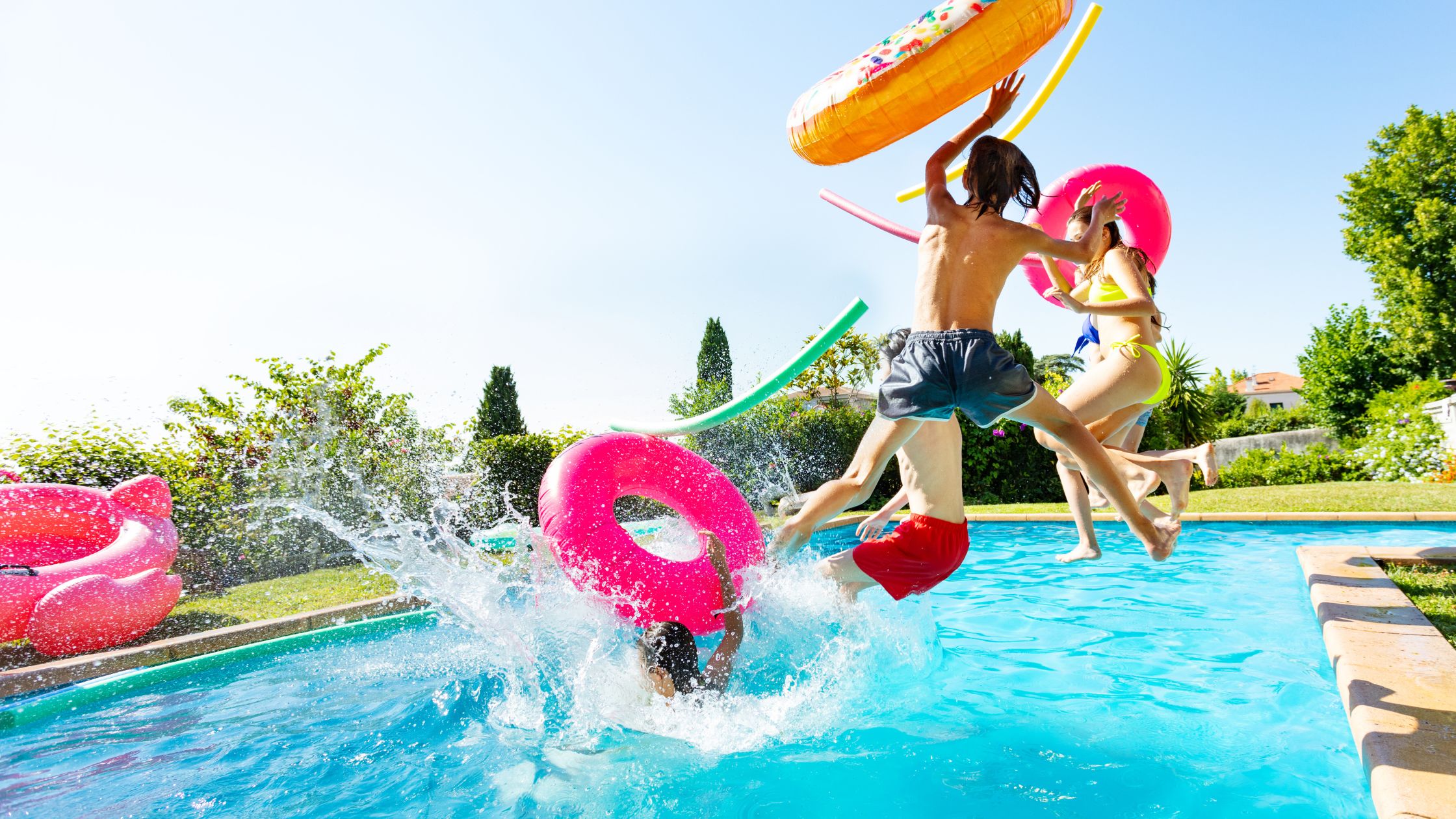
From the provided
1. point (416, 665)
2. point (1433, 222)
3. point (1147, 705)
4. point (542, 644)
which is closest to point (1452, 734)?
point (1147, 705)

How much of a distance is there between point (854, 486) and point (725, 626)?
3.54 ft

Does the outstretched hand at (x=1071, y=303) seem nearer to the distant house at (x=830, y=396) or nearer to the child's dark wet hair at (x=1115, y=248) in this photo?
the child's dark wet hair at (x=1115, y=248)

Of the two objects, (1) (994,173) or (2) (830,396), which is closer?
(1) (994,173)

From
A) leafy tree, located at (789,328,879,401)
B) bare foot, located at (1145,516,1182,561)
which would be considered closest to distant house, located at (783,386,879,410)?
leafy tree, located at (789,328,879,401)

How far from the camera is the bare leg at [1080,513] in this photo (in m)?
4.75

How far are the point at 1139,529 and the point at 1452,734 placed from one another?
1.25 m

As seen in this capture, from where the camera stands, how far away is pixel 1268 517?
9.36 metres

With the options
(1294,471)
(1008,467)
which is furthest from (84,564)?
(1294,471)

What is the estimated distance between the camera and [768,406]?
1603 cm

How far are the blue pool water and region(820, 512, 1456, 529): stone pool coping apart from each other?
3340mm

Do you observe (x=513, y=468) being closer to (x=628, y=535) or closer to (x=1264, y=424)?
(x=628, y=535)

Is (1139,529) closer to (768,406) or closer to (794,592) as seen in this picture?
(794,592)

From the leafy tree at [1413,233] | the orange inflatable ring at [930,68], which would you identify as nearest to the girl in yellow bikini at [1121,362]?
the orange inflatable ring at [930,68]

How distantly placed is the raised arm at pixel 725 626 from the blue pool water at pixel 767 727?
149 mm
